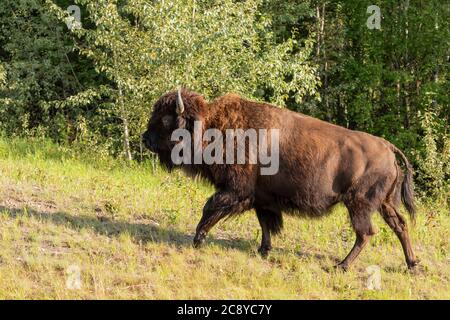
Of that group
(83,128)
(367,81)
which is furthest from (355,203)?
(367,81)

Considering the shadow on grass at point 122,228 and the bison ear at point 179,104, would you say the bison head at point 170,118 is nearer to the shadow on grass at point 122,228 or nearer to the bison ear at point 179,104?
the bison ear at point 179,104

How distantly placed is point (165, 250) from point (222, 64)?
7951 millimetres

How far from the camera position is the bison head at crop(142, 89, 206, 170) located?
340 inches

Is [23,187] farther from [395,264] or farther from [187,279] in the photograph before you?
[395,264]

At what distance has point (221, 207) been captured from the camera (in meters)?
8.31

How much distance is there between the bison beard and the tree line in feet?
20.6

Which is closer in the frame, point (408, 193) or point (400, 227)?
point (400, 227)

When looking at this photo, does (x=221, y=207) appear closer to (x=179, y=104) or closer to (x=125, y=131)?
(x=179, y=104)

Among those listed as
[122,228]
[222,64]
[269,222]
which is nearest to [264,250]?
[269,222]

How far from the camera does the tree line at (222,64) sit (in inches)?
603

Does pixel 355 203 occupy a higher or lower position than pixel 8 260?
higher

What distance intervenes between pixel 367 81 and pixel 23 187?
14428 mm

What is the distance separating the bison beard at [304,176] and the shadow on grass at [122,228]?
459mm

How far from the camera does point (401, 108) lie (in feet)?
74.5
